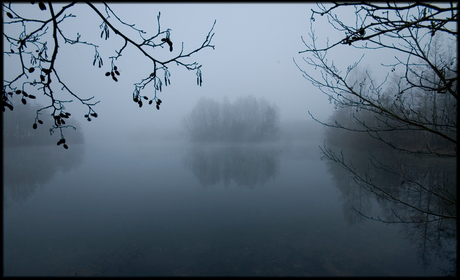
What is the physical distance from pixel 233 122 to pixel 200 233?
3610 centimetres

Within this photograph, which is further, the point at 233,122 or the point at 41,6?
the point at 233,122

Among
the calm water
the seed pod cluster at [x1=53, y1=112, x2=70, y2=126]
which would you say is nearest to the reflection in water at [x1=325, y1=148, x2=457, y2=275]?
the calm water

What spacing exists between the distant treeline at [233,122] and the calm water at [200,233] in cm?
Answer: 3007

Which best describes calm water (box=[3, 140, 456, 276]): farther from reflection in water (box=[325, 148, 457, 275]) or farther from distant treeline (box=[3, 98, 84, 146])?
distant treeline (box=[3, 98, 84, 146])

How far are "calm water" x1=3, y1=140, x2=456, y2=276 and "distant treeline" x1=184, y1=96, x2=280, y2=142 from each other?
3007cm

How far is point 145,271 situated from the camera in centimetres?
423

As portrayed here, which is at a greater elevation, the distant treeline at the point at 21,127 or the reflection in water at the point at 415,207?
the distant treeline at the point at 21,127

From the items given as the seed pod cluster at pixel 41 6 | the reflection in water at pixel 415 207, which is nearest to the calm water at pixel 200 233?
the reflection in water at pixel 415 207

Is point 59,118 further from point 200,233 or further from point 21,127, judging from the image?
point 21,127

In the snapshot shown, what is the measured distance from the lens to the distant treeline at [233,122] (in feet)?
134

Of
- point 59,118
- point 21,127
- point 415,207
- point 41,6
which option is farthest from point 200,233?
point 21,127

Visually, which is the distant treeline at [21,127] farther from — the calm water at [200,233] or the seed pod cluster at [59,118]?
the seed pod cluster at [59,118]

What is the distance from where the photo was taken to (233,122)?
1631 inches

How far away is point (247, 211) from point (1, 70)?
6.67 m
